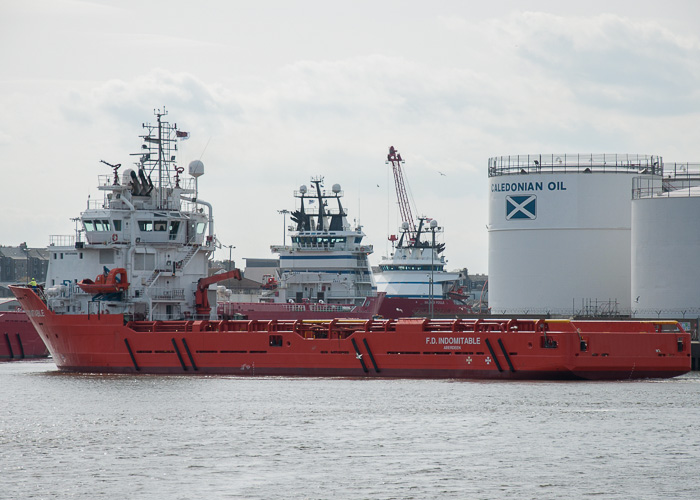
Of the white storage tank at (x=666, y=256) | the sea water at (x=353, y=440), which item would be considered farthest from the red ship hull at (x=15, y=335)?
the white storage tank at (x=666, y=256)

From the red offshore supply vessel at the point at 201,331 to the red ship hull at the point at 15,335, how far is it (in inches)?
690

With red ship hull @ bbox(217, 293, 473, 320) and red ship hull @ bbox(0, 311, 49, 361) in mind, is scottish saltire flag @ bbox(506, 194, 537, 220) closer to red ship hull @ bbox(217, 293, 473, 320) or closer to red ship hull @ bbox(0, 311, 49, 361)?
red ship hull @ bbox(217, 293, 473, 320)

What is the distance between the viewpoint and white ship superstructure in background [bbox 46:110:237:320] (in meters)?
46.6

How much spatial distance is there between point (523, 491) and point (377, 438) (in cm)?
649

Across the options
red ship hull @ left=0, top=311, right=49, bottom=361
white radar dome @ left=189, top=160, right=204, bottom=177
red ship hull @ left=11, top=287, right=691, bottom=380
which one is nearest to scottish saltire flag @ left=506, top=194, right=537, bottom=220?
red ship hull @ left=11, top=287, right=691, bottom=380

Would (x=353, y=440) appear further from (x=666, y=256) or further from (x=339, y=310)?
(x=339, y=310)

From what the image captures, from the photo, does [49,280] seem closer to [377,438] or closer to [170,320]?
[170,320]

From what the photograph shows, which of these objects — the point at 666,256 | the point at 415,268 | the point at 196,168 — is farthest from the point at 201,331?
the point at 415,268

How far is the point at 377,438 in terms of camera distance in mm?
28609

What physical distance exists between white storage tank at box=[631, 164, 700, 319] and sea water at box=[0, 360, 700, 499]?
1173 centimetres

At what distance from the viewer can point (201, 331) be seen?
145ft

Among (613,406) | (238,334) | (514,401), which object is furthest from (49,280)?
(613,406)

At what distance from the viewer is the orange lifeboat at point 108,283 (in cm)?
4516

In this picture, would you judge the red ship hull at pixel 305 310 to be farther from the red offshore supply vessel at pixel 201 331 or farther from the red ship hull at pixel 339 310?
the red offshore supply vessel at pixel 201 331
